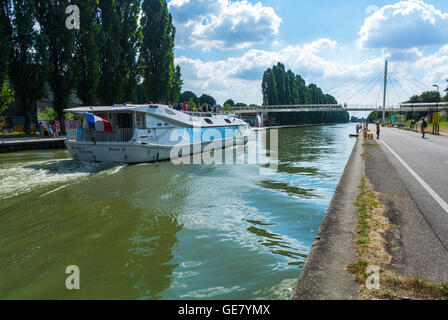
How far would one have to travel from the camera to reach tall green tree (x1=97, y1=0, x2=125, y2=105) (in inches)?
1320

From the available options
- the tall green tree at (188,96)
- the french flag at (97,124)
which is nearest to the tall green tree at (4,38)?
the french flag at (97,124)

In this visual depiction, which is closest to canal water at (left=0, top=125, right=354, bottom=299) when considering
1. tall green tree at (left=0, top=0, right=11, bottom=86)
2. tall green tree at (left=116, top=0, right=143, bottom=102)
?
tall green tree at (left=0, top=0, right=11, bottom=86)

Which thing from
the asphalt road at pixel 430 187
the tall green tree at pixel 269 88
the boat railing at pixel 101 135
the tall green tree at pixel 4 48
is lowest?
the asphalt road at pixel 430 187

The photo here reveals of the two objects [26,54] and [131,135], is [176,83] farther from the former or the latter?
[131,135]

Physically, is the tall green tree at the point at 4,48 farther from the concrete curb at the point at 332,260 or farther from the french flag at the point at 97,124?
the concrete curb at the point at 332,260

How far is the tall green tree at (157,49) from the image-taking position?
4122 cm

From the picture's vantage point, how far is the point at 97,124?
17.1m

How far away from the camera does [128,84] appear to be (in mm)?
36750

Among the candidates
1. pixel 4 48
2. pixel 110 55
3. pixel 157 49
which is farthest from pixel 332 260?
pixel 157 49

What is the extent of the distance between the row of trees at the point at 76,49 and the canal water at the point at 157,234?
18481 mm

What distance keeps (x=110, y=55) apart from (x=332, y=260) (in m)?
35.2
